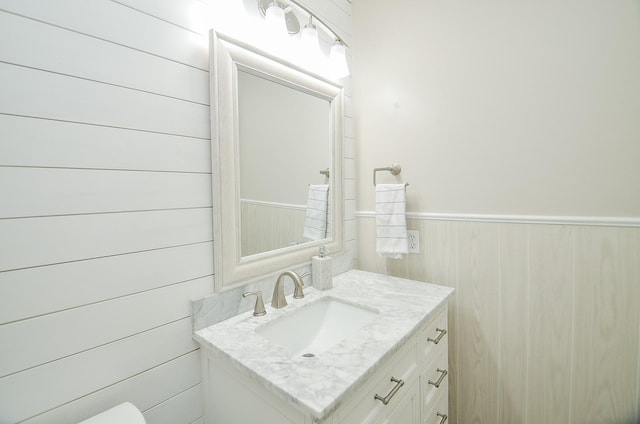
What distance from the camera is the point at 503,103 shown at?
1.18 m

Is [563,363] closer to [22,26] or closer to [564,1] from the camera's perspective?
[564,1]

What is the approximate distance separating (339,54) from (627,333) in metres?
1.55

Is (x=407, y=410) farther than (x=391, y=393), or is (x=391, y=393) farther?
(x=407, y=410)

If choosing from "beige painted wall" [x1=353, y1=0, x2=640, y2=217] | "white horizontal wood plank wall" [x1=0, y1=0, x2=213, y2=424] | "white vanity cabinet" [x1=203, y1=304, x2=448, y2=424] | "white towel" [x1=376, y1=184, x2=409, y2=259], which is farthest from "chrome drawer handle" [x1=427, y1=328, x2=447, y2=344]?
"white horizontal wood plank wall" [x1=0, y1=0, x2=213, y2=424]

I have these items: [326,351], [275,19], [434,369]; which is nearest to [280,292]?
[326,351]

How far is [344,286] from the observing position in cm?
133

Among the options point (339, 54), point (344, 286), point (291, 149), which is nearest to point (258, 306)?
point (344, 286)

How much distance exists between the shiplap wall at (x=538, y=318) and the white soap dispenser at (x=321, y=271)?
0.47m

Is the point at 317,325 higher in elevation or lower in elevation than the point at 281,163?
lower

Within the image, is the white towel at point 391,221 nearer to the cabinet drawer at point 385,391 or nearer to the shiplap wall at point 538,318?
the shiplap wall at point 538,318

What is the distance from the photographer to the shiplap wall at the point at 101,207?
62 centimetres

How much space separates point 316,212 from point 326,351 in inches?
28.0

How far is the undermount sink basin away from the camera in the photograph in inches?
40.0

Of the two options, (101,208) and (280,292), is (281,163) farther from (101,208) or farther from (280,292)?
(101,208)
